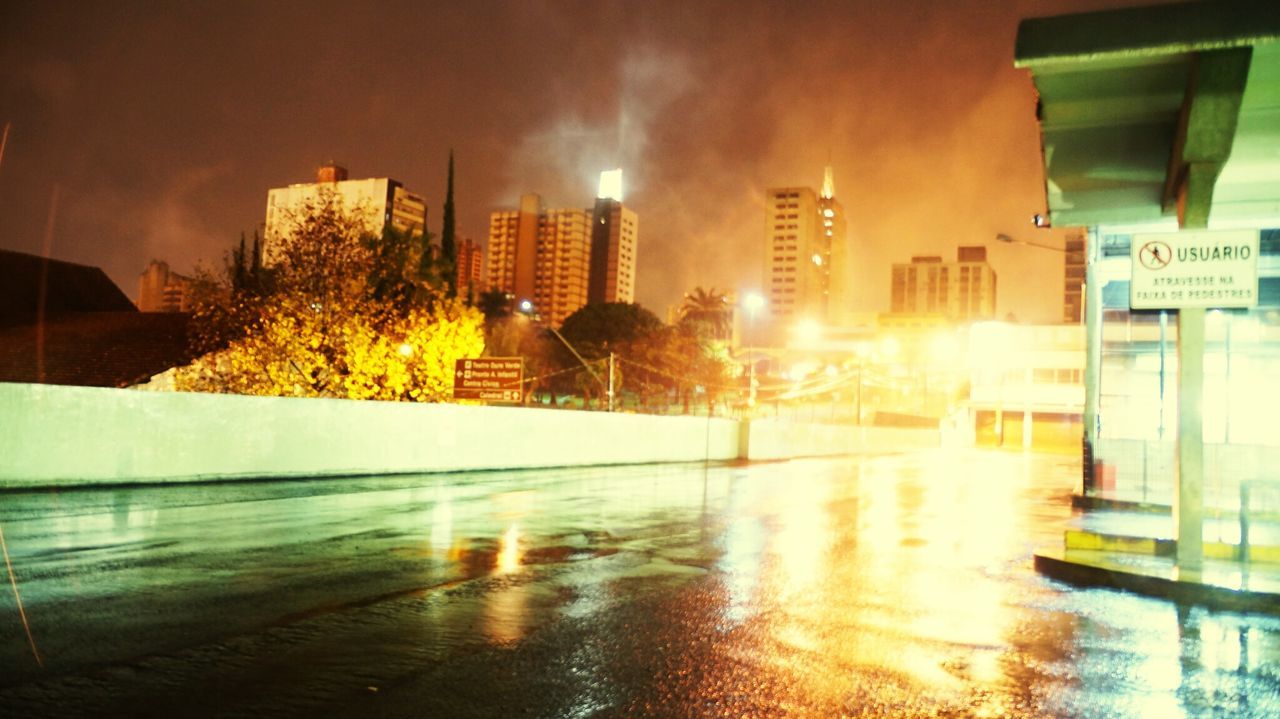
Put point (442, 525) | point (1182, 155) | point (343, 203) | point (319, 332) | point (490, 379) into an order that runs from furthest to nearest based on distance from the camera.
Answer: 1. point (343, 203)
2. point (490, 379)
3. point (319, 332)
4. point (442, 525)
5. point (1182, 155)

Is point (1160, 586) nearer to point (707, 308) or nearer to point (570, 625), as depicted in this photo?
point (570, 625)

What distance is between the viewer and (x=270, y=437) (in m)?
17.2

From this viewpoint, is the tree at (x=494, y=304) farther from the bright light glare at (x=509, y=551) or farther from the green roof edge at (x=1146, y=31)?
the green roof edge at (x=1146, y=31)

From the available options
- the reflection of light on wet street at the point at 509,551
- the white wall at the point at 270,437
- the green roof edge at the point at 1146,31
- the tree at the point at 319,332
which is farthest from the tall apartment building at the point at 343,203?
the green roof edge at the point at 1146,31

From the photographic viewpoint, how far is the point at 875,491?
19.4m

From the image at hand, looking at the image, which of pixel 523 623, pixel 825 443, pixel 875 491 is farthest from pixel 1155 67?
pixel 825 443

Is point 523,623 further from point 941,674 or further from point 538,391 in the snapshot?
point 538,391

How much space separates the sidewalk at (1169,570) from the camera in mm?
7500

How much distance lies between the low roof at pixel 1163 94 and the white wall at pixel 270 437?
45.5 feet

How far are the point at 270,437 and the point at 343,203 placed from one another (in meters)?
18.5

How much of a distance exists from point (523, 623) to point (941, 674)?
8.51 feet

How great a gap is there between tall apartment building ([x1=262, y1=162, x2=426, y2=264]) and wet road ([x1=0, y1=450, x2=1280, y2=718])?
2082 cm

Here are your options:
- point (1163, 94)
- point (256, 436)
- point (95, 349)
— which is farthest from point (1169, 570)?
point (95, 349)

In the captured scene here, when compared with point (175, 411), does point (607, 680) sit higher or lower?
lower
